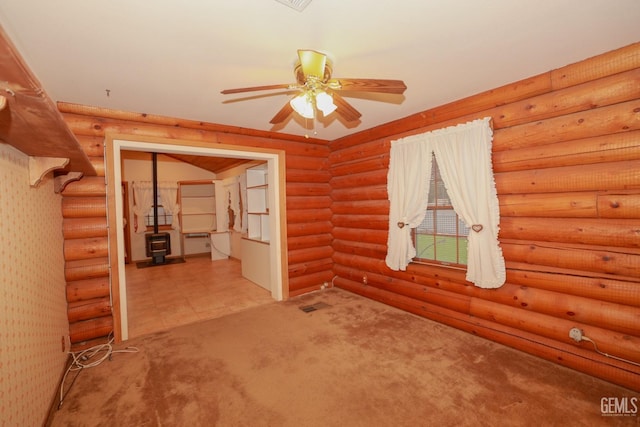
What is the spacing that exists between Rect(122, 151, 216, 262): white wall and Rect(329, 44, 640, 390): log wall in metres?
7.86

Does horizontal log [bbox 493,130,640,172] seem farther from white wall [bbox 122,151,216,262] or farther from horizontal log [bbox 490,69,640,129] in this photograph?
white wall [bbox 122,151,216,262]

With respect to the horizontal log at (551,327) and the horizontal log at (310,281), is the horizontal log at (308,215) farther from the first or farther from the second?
the horizontal log at (551,327)

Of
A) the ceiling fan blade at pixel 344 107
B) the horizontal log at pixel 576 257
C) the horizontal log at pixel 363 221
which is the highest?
the ceiling fan blade at pixel 344 107

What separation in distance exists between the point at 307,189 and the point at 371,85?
2864 millimetres

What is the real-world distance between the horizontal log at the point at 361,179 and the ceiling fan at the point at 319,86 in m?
1.84

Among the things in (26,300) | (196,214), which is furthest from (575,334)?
(196,214)

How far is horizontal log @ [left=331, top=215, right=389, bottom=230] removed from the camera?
161 inches

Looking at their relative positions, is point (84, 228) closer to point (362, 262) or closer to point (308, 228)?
point (308, 228)

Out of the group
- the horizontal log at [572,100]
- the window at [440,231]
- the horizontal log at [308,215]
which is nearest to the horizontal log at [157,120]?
the horizontal log at [308,215]

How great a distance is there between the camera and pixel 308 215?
4.76m

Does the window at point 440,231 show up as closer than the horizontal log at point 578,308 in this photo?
No

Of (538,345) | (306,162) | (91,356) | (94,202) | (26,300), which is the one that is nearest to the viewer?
(26,300)

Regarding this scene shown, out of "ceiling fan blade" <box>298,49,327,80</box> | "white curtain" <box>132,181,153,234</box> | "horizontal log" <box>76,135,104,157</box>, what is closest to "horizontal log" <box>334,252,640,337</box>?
"ceiling fan blade" <box>298,49,327,80</box>

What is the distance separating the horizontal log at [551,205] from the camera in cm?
234
